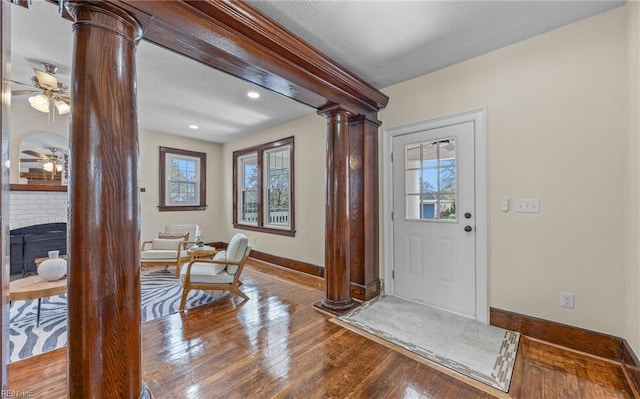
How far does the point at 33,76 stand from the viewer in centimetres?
280

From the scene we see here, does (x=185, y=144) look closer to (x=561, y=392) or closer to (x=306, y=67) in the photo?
(x=306, y=67)

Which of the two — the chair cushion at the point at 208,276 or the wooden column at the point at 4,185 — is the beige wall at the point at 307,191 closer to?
the chair cushion at the point at 208,276

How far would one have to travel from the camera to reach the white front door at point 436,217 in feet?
9.00

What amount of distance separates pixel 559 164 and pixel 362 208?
1.83m

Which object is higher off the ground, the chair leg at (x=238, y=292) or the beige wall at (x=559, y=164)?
the beige wall at (x=559, y=164)

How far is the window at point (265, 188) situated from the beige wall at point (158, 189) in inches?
25.1

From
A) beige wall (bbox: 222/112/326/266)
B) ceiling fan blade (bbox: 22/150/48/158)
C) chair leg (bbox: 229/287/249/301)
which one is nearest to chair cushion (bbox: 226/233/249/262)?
chair leg (bbox: 229/287/249/301)

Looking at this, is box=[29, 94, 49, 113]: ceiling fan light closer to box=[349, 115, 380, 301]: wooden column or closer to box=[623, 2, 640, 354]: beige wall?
box=[349, 115, 380, 301]: wooden column

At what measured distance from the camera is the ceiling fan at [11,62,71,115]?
2.66 metres

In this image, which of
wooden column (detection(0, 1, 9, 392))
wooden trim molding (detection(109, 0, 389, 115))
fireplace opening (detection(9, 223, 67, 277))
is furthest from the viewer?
fireplace opening (detection(9, 223, 67, 277))

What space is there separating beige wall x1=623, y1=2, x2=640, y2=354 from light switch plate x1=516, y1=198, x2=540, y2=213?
1.67 ft

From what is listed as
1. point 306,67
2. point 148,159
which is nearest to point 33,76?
point 148,159

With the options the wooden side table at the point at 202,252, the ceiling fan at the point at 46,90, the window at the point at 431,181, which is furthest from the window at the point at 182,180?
the window at the point at 431,181

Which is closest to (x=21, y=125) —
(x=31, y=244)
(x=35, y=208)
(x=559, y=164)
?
(x=35, y=208)
